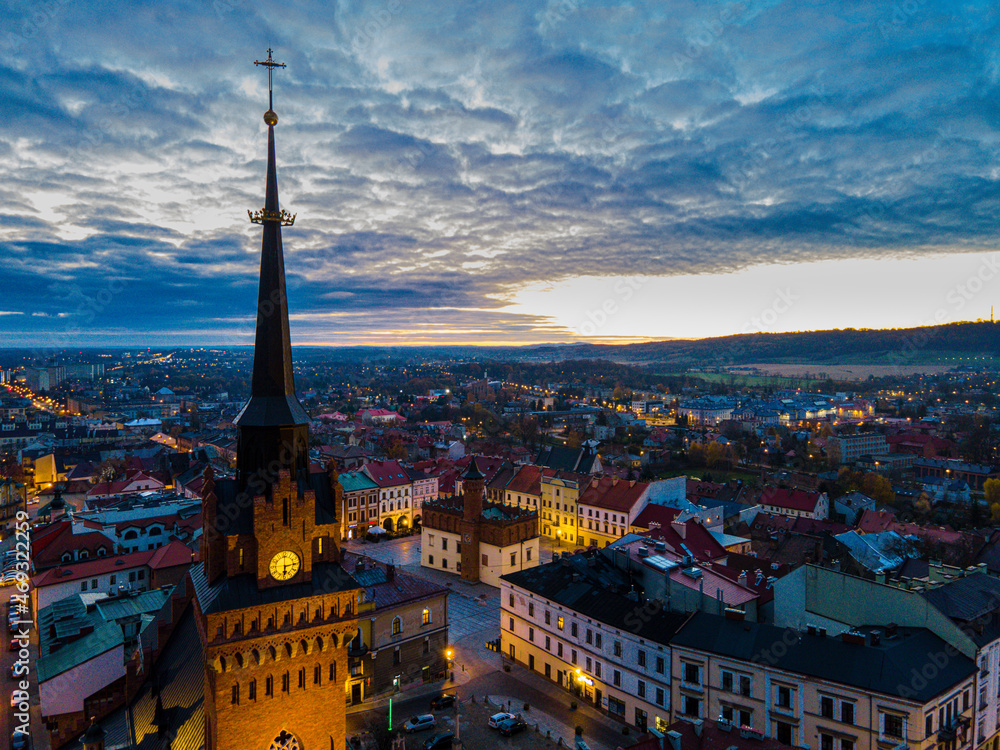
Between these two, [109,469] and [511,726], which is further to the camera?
[109,469]

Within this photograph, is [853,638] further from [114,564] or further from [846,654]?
[114,564]

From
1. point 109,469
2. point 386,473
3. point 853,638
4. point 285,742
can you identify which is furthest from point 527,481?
point 109,469

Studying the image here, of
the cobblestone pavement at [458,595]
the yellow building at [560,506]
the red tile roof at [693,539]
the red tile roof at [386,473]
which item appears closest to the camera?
the cobblestone pavement at [458,595]

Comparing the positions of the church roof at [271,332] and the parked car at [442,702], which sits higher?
the church roof at [271,332]

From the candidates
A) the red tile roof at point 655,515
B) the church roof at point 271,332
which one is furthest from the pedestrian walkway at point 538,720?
the red tile roof at point 655,515

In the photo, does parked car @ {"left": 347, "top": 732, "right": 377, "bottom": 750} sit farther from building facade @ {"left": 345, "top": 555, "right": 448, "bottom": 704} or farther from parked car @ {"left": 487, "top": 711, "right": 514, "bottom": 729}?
parked car @ {"left": 487, "top": 711, "right": 514, "bottom": 729}

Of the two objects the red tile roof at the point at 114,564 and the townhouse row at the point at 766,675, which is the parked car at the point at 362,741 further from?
the red tile roof at the point at 114,564
